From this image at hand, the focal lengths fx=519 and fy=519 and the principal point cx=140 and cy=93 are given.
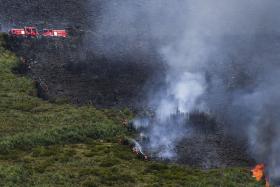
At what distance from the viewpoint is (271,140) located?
252ft

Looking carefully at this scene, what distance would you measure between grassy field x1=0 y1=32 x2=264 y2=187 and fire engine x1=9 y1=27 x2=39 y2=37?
25889 millimetres

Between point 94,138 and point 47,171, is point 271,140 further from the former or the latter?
point 47,171

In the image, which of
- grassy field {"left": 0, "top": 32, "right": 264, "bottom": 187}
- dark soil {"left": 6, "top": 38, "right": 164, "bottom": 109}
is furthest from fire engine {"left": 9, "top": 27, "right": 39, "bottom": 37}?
grassy field {"left": 0, "top": 32, "right": 264, "bottom": 187}

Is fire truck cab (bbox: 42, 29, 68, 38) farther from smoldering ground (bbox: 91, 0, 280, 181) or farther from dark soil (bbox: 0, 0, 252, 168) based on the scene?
smoldering ground (bbox: 91, 0, 280, 181)

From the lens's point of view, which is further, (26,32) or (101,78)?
(26,32)

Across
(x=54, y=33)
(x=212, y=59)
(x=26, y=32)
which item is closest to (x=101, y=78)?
(x=212, y=59)

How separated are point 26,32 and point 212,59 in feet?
139

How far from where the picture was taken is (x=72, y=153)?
7256cm

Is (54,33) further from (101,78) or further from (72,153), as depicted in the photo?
(72,153)

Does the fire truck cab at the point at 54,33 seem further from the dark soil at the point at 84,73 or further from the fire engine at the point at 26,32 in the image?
the dark soil at the point at 84,73

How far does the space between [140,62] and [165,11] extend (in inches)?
1510

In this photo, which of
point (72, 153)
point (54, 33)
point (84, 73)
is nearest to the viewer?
point (72, 153)

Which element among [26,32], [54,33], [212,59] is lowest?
[212,59]

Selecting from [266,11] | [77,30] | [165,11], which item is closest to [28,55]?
[77,30]
